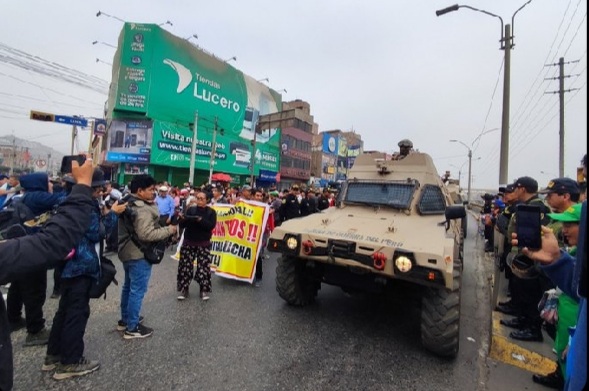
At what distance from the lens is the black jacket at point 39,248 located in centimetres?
147

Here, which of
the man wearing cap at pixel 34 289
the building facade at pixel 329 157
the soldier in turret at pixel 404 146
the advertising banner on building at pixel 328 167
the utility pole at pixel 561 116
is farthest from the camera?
the advertising banner on building at pixel 328 167

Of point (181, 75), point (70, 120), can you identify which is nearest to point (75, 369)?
point (70, 120)

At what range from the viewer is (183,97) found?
28.1 metres

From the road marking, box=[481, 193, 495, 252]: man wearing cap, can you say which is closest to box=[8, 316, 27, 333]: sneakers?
the road marking

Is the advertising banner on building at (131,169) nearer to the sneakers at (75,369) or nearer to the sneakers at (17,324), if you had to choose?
the sneakers at (17,324)

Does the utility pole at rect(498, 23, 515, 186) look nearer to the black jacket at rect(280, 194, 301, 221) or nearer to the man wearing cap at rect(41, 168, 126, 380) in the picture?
the black jacket at rect(280, 194, 301, 221)

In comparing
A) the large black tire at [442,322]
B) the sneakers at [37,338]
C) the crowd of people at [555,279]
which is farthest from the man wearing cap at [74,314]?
the crowd of people at [555,279]

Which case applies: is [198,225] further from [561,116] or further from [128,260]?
[561,116]

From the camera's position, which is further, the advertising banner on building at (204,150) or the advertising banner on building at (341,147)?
the advertising banner on building at (341,147)

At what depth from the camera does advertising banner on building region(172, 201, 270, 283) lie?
598 cm

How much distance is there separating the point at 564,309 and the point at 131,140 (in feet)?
90.7

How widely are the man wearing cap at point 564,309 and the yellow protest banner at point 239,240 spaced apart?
423cm

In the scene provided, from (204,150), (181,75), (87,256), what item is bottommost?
(87,256)

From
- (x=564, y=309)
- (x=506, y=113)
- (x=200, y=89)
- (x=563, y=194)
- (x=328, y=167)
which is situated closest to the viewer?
(x=564, y=309)
